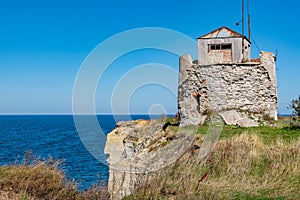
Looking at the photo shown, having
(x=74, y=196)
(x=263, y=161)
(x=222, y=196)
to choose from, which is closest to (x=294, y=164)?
(x=263, y=161)

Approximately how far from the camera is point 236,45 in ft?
65.6

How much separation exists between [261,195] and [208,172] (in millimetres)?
2202

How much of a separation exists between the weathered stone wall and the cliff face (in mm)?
2692

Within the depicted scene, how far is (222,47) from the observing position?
20281 millimetres

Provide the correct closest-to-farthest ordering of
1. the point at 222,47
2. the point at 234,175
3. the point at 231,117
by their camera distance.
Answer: the point at 234,175
the point at 231,117
the point at 222,47

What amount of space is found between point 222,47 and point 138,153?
8525mm

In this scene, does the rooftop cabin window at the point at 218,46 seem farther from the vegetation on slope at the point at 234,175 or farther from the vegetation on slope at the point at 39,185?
the vegetation on slope at the point at 39,185

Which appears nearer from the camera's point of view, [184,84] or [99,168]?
[184,84]

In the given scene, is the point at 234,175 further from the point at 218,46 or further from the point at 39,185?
the point at 218,46

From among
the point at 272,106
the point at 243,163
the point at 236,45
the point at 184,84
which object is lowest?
the point at 243,163

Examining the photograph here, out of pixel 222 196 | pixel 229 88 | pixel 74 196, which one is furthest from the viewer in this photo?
pixel 229 88

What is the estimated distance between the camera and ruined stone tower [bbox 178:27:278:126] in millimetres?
19125

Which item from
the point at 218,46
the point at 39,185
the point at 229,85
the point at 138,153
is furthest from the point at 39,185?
the point at 218,46

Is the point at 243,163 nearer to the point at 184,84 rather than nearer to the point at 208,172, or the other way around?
the point at 208,172
